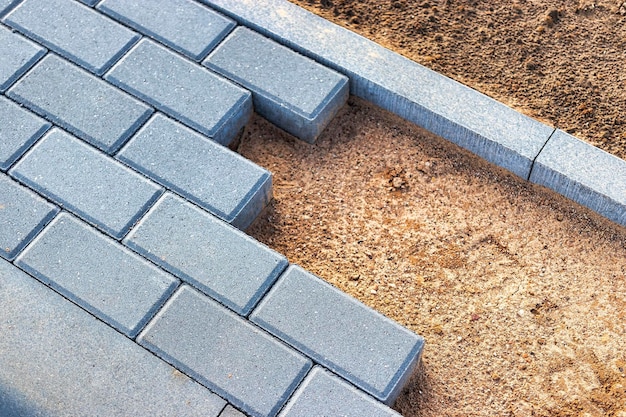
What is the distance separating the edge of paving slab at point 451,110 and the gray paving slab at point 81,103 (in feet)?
2.73

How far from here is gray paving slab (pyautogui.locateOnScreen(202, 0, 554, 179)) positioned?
A: 3746 millimetres

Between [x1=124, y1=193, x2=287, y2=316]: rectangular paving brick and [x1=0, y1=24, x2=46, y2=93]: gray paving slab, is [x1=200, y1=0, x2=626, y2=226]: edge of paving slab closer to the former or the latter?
[x1=0, y1=24, x2=46, y2=93]: gray paving slab

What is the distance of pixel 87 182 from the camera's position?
357 centimetres

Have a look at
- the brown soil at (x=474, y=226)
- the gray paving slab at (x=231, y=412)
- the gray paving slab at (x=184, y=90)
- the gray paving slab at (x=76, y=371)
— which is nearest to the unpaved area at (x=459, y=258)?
the brown soil at (x=474, y=226)

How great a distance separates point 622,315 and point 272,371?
1607 mm

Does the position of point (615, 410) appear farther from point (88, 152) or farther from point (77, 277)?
point (88, 152)

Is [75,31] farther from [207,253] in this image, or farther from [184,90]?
[207,253]

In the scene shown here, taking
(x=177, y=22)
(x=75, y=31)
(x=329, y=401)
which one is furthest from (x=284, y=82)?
(x=329, y=401)

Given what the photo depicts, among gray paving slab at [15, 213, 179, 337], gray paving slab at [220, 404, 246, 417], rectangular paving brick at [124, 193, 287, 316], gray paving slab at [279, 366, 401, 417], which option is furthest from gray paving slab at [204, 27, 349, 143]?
gray paving slab at [220, 404, 246, 417]

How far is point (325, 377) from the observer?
3.09 m

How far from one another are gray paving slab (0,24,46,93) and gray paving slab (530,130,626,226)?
2666 mm

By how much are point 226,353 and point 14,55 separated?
2.07 meters

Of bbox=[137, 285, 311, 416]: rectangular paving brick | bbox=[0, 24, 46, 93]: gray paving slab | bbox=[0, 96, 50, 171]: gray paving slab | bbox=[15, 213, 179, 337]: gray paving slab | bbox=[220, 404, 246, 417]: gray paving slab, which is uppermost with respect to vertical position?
bbox=[0, 24, 46, 93]: gray paving slab

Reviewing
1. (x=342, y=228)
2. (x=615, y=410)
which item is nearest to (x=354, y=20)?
(x=342, y=228)
